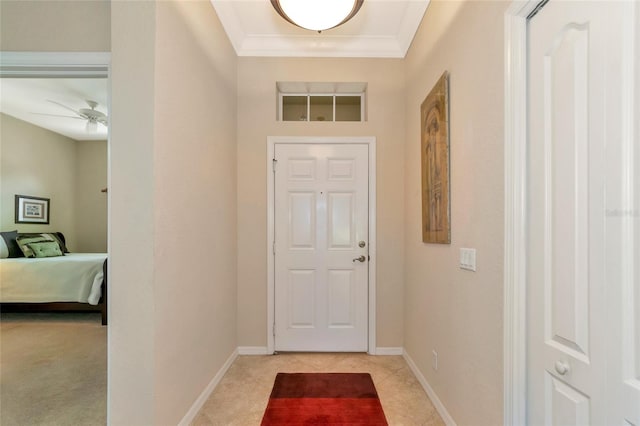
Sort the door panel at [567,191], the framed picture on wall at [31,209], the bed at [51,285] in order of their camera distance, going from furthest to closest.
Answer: the framed picture on wall at [31,209], the bed at [51,285], the door panel at [567,191]

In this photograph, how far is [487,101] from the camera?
4.74 ft

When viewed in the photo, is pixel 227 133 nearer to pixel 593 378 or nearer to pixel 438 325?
pixel 438 325

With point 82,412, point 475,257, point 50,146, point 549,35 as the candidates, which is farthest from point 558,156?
point 50,146

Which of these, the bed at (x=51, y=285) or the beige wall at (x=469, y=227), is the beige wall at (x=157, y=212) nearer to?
the beige wall at (x=469, y=227)

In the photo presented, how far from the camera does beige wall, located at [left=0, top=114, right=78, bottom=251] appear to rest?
4.73 m

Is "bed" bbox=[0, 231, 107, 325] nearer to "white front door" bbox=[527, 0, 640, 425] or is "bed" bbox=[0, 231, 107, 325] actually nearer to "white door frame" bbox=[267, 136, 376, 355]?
"white door frame" bbox=[267, 136, 376, 355]

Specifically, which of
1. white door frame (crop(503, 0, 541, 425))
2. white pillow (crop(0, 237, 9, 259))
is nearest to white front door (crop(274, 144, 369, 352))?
white door frame (crop(503, 0, 541, 425))

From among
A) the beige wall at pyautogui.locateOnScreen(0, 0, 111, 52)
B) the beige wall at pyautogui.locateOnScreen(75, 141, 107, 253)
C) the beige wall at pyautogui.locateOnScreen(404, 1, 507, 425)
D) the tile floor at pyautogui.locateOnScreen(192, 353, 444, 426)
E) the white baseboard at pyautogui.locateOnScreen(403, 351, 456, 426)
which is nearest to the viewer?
the beige wall at pyautogui.locateOnScreen(404, 1, 507, 425)

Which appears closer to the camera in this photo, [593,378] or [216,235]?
[593,378]

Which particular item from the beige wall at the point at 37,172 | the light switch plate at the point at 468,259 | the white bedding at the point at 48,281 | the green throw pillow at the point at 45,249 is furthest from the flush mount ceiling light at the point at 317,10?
the beige wall at the point at 37,172

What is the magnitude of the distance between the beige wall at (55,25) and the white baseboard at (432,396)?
2929 mm

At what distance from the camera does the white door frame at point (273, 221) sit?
292 cm

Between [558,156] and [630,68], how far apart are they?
302 mm

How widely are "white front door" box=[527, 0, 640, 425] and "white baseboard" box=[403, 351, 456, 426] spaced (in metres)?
0.78
